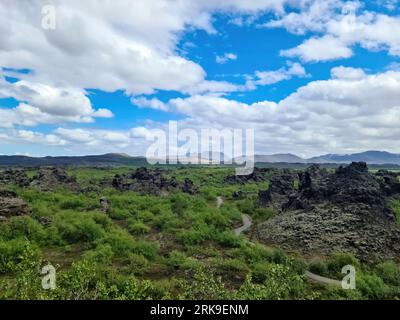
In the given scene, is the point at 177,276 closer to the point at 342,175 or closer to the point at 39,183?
the point at 342,175

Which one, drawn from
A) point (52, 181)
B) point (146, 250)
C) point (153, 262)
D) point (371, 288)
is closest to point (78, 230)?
point (146, 250)

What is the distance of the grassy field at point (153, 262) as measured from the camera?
17000mm

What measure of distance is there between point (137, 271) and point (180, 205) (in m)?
31.8

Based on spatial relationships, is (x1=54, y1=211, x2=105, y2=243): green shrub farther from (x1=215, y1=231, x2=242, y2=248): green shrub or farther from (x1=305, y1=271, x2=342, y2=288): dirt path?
(x1=305, y1=271, x2=342, y2=288): dirt path

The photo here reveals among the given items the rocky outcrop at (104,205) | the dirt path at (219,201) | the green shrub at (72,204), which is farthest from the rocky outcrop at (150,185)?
the green shrub at (72,204)

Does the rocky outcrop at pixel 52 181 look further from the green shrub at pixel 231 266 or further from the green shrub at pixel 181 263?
the green shrub at pixel 231 266

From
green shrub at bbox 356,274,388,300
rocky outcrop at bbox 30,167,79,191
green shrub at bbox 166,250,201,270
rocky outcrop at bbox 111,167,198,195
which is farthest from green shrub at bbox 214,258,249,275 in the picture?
rocky outcrop at bbox 30,167,79,191

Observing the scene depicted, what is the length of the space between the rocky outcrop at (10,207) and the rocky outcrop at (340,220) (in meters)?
27.2

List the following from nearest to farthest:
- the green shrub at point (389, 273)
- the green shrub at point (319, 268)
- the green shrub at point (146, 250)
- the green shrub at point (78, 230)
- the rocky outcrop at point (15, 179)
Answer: the green shrub at point (389, 273) → the green shrub at point (319, 268) → the green shrub at point (146, 250) → the green shrub at point (78, 230) → the rocky outcrop at point (15, 179)

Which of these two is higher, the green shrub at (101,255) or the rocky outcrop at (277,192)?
the rocky outcrop at (277,192)

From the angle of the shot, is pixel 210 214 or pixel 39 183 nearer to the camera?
pixel 210 214

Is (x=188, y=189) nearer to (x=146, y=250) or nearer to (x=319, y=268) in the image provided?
(x=146, y=250)
